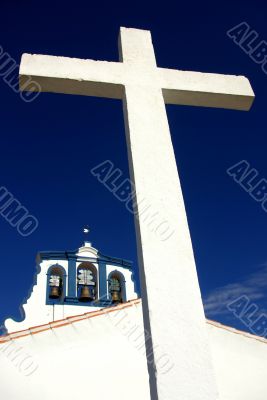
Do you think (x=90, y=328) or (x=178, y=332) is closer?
(x=178, y=332)

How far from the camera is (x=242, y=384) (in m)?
6.57

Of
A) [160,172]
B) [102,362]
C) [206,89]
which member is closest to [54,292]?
[102,362]

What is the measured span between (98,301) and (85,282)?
71cm

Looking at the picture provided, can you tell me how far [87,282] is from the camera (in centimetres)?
1008

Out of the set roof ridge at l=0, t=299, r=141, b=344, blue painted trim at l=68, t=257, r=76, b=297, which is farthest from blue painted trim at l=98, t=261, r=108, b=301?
roof ridge at l=0, t=299, r=141, b=344

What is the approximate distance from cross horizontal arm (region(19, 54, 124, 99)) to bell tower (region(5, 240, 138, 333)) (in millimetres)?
7560

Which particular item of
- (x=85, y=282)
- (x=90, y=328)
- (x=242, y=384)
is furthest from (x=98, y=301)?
(x=242, y=384)

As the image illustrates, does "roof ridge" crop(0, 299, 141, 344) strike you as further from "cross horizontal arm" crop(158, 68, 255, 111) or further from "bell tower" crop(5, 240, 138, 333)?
"cross horizontal arm" crop(158, 68, 255, 111)

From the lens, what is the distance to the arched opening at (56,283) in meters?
9.76

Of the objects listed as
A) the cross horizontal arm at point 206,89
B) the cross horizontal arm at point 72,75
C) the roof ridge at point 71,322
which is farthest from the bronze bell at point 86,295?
the cross horizontal arm at point 72,75

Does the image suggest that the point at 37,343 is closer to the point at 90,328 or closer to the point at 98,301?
the point at 90,328

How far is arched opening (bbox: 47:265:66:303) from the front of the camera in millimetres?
9758

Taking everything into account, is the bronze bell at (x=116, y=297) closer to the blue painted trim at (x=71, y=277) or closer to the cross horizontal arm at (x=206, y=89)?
the blue painted trim at (x=71, y=277)

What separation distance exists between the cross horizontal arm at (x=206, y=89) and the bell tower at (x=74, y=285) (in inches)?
294
